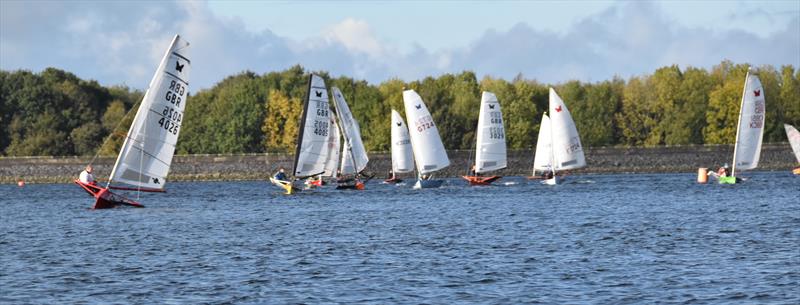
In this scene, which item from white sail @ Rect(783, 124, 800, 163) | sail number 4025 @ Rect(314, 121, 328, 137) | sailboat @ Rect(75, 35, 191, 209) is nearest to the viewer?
sailboat @ Rect(75, 35, 191, 209)

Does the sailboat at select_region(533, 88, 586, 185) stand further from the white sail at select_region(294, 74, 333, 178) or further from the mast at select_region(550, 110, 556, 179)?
the white sail at select_region(294, 74, 333, 178)

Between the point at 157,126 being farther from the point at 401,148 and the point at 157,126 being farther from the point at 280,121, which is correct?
the point at 280,121

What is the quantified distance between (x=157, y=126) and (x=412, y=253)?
66.9 feet

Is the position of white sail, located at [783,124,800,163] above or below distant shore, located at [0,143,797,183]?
above

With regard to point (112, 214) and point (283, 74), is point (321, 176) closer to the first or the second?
point (112, 214)

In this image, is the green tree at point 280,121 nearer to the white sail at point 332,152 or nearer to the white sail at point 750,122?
the white sail at point 332,152

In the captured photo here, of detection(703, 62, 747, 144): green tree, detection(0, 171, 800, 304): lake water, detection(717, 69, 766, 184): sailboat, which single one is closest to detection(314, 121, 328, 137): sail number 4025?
detection(0, 171, 800, 304): lake water

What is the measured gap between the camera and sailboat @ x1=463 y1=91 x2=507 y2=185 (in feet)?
310

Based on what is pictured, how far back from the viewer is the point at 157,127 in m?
58.8

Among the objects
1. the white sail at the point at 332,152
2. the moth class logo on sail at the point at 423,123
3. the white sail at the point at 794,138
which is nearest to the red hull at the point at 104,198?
the white sail at the point at 332,152

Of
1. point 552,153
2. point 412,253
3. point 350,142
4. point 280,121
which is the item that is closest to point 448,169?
point 280,121

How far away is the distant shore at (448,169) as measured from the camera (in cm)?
14138

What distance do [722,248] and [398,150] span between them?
59.2 meters

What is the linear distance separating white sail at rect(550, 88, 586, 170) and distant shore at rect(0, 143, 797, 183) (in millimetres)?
40440
